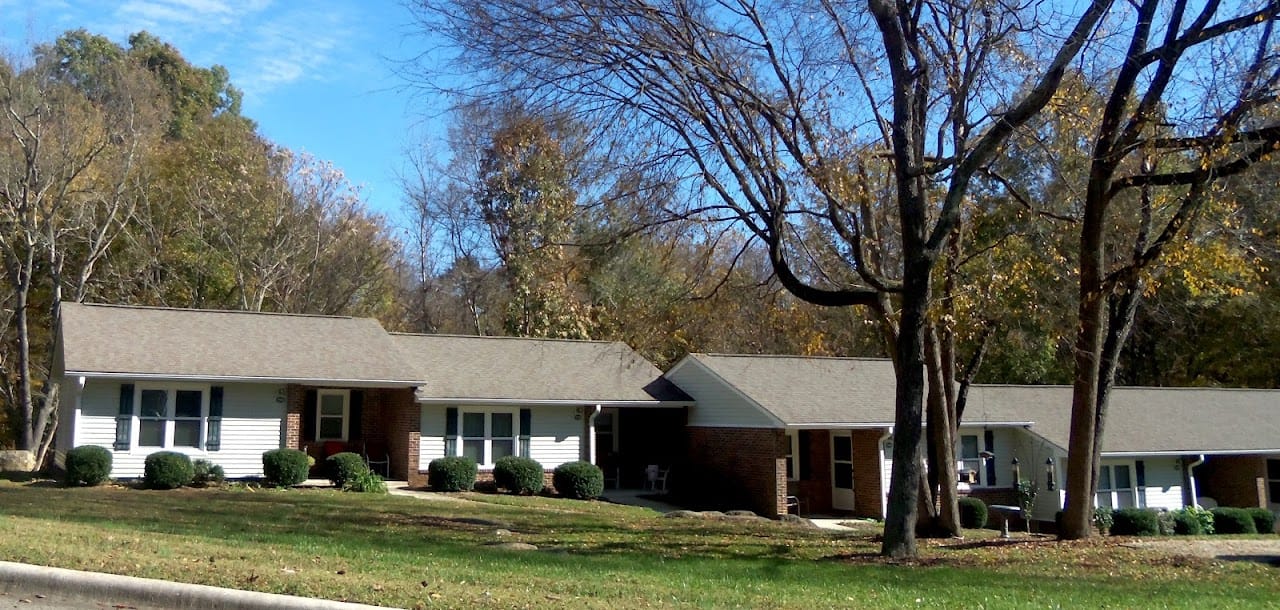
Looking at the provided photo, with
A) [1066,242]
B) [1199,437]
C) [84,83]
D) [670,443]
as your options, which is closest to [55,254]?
[84,83]

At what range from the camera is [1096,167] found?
15289 mm

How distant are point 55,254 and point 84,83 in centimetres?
1328

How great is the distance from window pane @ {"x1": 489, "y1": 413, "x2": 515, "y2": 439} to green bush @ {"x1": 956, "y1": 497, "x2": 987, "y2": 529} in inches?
452

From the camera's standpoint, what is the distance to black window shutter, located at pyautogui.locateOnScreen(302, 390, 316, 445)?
27.1 meters

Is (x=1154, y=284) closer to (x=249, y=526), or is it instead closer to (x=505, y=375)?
(x=249, y=526)

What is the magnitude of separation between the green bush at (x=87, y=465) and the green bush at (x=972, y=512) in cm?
1922

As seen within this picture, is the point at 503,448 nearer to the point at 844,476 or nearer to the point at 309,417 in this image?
the point at 309,417

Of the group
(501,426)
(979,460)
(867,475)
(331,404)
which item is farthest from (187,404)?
(979,460)

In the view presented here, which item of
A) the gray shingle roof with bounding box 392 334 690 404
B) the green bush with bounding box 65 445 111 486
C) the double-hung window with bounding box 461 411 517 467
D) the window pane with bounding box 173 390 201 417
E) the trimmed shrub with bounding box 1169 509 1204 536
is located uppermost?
the gray shingle roof with bounding box 392 334 690 404

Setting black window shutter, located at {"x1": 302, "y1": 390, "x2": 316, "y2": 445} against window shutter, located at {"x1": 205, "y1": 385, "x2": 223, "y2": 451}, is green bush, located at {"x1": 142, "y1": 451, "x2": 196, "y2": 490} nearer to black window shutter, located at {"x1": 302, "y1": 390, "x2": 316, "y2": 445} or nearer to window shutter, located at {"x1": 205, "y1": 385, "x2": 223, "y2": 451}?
window shutter, located at {"x1": 205, "y1": 385, "x2": 223, "y2": 451}

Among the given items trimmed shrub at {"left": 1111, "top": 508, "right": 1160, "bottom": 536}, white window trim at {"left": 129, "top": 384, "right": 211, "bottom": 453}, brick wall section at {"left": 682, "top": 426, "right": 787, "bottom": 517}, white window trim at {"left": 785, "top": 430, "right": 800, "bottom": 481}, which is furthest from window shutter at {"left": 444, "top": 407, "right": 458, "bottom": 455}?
trimmed shrub at {"left": 1111, "top": 508, "right": 1160, "bottom": 536}

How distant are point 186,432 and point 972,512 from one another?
18656mm

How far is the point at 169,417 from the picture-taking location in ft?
80.0

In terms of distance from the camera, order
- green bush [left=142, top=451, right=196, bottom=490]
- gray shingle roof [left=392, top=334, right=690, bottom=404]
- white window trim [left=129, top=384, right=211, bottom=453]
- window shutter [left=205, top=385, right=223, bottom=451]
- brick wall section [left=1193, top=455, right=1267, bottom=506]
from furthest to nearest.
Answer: brick wall section [left=1193, top=455, right=1267, bottom=506] → gray shingle roof [left=392, top=334, right=690, bottom=404] → window shutter [left=205, top=385, right=223, bottom=451] → white window trim [left=129, top=384, right=211, bottom=453] → green bush [left=142, top=451, right=196, bottom=490]
